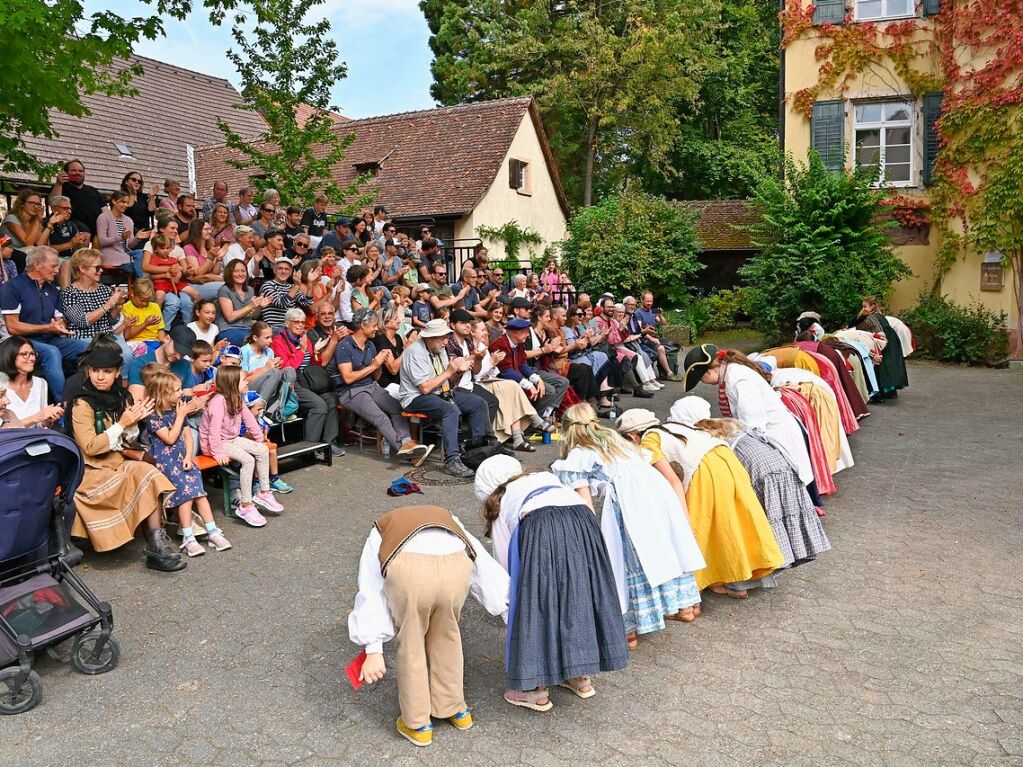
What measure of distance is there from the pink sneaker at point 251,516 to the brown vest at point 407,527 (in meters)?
3.58

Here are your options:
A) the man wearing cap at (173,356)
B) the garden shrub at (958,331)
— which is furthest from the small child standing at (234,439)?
the garden shrub at (958,331)

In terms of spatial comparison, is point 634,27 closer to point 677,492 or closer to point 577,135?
point 577,135

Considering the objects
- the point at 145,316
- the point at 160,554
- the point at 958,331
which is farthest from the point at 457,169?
the point at 160,554

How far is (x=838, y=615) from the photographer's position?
18.2ft

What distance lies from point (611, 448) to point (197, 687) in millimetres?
2669

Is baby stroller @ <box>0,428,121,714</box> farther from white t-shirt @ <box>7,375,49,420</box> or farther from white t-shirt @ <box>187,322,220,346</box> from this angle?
white t-shirt @ <box>187,322,220,346</box>

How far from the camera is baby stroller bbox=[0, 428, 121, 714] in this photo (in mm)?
4426

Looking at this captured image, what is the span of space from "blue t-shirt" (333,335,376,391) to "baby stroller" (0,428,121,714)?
451cm

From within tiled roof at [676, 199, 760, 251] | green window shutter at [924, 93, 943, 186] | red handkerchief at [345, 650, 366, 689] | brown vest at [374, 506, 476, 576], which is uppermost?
green window shutter at [924, 93, 943, 186]

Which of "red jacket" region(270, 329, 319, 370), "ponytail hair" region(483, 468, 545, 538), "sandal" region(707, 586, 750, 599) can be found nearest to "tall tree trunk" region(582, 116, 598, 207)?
"red jacket" region(270, 329, 319, 370)

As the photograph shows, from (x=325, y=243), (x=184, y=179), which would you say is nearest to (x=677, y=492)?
(x=325, y=243)

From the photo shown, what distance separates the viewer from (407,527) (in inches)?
155

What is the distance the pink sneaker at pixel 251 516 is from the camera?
7.29 m

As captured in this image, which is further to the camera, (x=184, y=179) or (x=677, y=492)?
(x=184, y=179)
